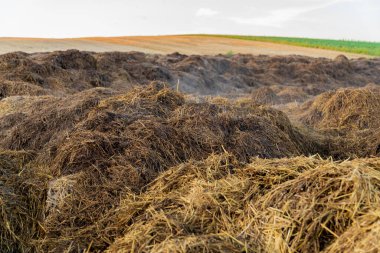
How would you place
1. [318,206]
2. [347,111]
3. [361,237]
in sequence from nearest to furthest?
[361,237] → [318,206] → [347,111]

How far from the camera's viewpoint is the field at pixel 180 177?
3.05 metres

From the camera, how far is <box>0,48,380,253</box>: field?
305cm

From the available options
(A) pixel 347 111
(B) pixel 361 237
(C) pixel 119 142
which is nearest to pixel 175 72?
(A) pixel 347 111

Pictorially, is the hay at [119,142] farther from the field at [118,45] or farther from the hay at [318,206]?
the field at [118,45]

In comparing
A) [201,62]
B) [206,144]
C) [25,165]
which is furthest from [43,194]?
[201,62]

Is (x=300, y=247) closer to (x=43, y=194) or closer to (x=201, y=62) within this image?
(x=43, y=194)

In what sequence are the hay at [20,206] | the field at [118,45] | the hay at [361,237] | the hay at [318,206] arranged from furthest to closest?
the field at [118,45], the hay at [20,206], the hay at [318,206], the hay at [361,237]

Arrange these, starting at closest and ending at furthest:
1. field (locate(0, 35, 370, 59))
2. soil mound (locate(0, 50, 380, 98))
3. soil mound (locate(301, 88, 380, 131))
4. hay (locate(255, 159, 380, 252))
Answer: hay (locate(255, 159, 380, 252)), soil mound (locate(301, 88, 380, 131)), soil mound (locate(0, 50, 380, 98)), field (locate(0, 35, 370, 59))

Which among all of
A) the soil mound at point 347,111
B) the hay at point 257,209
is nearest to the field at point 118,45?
the soil mound at point 347,111

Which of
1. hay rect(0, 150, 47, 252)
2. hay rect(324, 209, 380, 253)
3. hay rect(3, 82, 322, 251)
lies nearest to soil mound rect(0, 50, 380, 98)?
hay rect(3, 82, 322, 251)

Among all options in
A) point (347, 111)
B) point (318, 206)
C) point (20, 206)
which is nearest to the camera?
point (318, 206)

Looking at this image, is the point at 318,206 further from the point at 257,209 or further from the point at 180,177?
the point at 180,177

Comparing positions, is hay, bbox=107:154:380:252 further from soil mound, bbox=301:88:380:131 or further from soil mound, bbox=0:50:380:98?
soil mound, bbox=0:50:380:98

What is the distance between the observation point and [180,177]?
14.1ft
